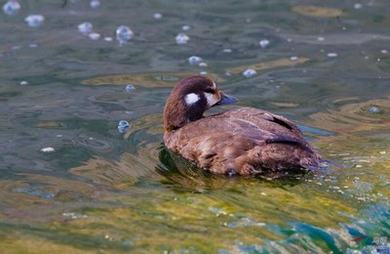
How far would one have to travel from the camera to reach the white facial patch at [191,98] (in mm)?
7516

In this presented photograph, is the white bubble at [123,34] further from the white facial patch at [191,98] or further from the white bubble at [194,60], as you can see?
the white facial patch at [191,98]

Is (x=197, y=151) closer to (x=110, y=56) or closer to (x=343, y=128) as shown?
(x=343, y=128)

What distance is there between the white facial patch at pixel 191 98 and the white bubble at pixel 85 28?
162 inches

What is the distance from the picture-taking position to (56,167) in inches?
277

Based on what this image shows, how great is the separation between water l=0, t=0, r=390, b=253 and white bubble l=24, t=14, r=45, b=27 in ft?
0.30

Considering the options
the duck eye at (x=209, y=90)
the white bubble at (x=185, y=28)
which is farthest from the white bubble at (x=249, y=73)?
the duck eye at (x=209, y=90)

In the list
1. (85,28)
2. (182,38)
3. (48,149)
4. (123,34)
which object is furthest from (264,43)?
(48,149)

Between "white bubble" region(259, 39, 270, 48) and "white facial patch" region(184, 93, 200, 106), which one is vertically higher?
"white facial patch" region(184, 93, 200, 106)

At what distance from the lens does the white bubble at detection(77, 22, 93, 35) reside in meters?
11.4

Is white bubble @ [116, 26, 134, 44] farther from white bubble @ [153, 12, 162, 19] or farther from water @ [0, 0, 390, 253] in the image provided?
white bubble @ [153, 12, 162, 19]

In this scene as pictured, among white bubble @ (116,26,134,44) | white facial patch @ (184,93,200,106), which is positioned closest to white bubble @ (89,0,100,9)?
white bubble @ (116,26,134,44)

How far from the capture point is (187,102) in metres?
7.52

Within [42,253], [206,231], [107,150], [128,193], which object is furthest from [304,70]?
[42,253]

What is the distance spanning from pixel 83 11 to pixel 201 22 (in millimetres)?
1643
